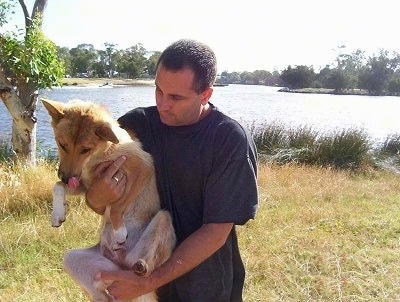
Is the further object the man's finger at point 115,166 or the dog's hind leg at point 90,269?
the man's finger at point 115,166

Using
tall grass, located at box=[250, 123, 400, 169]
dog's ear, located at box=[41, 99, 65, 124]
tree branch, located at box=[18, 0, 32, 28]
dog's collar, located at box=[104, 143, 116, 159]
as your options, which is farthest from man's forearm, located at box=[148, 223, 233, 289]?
tall grass, located at box=[250, 123, 400, 169]

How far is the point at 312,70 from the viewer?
278 feet

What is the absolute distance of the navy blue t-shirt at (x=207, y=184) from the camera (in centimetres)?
306

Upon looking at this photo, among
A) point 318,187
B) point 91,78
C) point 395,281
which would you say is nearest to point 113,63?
point 91,78

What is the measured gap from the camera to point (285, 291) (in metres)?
5.66

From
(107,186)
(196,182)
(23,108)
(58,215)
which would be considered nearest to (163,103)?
(196,182)

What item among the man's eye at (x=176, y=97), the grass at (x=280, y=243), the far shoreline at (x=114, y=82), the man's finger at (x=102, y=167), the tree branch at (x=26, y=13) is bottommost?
the far shoreline at (x=114, y=82)

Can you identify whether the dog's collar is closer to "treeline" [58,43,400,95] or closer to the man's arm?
the man's arm

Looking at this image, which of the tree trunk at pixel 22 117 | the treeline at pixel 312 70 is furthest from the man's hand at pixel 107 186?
the treeline at pixel 312 70

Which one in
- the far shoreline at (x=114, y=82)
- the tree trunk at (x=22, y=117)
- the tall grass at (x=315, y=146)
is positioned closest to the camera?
the tree trunk at (x=22, y=117)

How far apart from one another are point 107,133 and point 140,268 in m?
1.08

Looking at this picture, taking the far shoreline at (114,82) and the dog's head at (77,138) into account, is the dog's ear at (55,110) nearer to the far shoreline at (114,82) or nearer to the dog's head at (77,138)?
the dog's head at (77,138)

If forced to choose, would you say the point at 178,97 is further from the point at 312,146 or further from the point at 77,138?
the point at 312,146

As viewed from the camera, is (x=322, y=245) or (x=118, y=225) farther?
(x=322, y=245)
